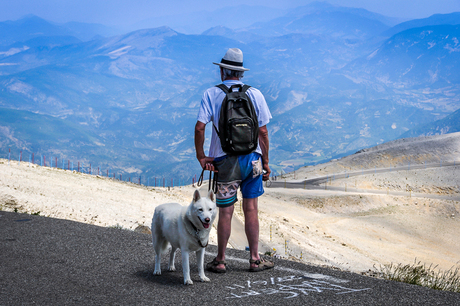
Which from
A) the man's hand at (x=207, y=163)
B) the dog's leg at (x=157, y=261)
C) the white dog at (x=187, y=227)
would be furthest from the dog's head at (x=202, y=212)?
the dog's leg at (x=157, y=261)

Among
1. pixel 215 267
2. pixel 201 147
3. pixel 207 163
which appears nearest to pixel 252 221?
pixel 215 267

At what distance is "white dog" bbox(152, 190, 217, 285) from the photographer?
5.39 meters

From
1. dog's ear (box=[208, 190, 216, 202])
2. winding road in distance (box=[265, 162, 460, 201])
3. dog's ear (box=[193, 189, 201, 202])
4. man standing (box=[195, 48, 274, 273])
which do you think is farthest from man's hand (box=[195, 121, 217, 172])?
winding road in distance (box=[265, 162, 460, 201])

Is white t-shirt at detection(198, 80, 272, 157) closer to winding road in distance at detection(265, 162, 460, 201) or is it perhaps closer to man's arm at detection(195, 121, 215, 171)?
man's arm at detection(195, 121, 215, 171)

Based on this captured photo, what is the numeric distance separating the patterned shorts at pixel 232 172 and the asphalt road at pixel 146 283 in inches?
46.4

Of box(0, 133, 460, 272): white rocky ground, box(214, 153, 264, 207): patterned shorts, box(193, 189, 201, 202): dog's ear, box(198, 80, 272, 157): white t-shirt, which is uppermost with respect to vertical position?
box(198, 80, 272, 157): white t-shirt

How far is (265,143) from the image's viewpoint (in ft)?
20.8

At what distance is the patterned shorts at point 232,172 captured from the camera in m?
6.10

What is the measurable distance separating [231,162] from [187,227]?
1.16m

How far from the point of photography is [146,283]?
5750 millimetres

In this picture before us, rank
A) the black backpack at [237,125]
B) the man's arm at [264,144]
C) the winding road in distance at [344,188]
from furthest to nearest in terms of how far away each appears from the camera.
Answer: the winding road in distance at [344,188] < the man's arm at [264,144] < the black backpack at [237,125]

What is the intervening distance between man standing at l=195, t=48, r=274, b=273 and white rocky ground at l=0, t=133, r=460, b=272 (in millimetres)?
9530

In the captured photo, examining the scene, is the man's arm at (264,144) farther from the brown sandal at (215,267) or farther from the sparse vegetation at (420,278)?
the sparse vegetation at (420,278)

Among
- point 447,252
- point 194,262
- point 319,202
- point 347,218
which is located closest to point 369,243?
point 447,252
